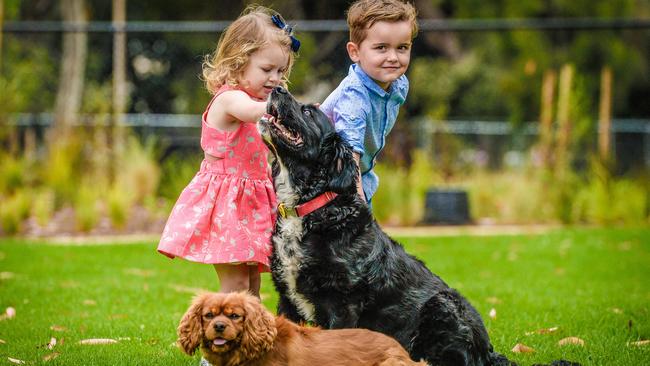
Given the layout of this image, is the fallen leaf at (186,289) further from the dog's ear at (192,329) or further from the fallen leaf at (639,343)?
the fallen leaf at (639,343)

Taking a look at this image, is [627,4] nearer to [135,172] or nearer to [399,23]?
[135,172]

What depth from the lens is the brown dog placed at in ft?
12.3

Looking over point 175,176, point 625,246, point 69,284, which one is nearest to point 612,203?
point 625,246

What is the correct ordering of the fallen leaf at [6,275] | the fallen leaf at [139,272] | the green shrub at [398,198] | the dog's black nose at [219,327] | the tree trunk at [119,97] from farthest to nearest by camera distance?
the tree trunk at [119,97], the green shrub at [398,198], the fallen leaf at [139,272], the fallen leaf at [6,275], the dog's black nose at [219,327]

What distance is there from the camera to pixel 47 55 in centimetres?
2142

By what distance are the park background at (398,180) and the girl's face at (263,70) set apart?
167 cm

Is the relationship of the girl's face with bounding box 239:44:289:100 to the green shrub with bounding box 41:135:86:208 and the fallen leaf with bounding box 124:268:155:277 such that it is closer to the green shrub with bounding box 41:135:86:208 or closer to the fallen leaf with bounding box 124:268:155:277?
the fallen leaf with bounding box 124:268:155:277

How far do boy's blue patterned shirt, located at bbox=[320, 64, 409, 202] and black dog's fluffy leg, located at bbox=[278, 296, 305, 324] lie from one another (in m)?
0.89

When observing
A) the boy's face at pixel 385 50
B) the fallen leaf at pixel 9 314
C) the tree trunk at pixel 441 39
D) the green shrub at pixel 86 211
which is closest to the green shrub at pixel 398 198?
the green shrub at pixel 86 211

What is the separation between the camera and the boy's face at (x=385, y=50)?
4.73m

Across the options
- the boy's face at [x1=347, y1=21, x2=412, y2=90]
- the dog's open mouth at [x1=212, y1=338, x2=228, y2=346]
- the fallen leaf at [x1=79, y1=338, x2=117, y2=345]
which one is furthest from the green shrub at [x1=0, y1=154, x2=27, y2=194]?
the dog's open mouth at [x1=212, y1=338, x2=228, y2=346]

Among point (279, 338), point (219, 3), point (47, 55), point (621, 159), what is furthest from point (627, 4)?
point (279, 338)

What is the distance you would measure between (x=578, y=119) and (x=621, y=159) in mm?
4679

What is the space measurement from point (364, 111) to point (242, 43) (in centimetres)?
83
